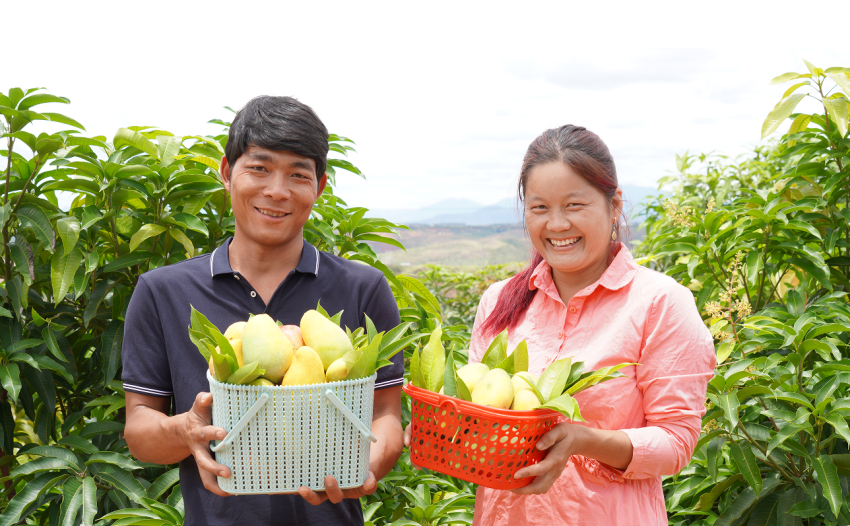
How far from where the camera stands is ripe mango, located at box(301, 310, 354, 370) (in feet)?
4.07

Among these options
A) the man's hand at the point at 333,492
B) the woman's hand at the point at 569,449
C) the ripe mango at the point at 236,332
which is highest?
the ripe mango at the point at 236,332

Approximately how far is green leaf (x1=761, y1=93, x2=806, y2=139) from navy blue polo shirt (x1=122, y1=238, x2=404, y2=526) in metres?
2.12

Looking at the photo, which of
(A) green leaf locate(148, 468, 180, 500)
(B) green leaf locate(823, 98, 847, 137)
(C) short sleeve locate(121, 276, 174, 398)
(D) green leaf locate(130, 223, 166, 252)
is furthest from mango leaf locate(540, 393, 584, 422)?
(B) green leaf locate(823, 98, 847, 137)

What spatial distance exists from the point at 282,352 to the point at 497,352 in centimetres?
54

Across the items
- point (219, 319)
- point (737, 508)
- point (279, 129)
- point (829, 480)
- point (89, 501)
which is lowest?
point (737, 508)

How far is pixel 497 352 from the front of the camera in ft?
4.91

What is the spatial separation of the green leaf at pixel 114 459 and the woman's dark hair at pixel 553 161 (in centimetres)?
125

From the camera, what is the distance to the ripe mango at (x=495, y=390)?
50.5 inches

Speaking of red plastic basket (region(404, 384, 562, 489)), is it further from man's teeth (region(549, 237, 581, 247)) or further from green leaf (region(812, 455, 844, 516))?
green leaf (region(812, 455, 844, 516))

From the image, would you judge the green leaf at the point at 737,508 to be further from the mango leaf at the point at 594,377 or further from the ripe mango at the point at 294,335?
the ripe mango at the point at 294,335

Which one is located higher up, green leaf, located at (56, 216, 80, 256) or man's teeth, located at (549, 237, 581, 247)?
man's teeth, located at (549, 237, 581, 247)

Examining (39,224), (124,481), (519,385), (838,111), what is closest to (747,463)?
(519,385)

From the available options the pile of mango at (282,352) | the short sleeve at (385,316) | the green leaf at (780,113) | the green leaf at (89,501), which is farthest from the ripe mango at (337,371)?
the green leaf at (780,113)

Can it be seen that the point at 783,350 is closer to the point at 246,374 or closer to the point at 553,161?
the point at 553,161
